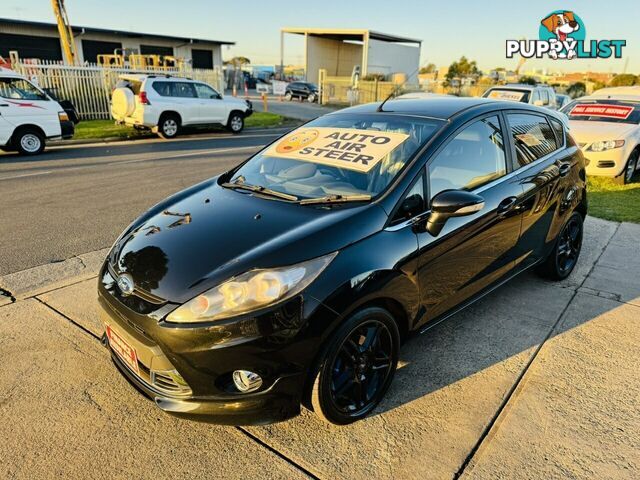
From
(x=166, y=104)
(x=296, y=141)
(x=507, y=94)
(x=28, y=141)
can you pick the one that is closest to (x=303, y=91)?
(x=166, y=104)

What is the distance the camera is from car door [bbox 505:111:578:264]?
365 centimetres

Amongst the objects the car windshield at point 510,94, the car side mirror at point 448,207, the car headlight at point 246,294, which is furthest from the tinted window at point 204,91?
the car headlight at point 246,294

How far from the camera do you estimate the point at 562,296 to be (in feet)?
13.9

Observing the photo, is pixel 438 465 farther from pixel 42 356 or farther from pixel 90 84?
pixel 90 84

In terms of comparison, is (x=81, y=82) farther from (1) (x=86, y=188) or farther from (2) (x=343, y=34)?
(2) (x=343, y=34)

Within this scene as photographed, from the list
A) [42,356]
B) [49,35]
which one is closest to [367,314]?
[42,356]

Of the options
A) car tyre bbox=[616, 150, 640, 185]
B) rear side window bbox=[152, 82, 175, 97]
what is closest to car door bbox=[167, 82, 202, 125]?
rear side window bbox=[152, 82, 175, 97]

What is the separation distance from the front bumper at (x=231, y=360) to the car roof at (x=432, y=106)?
180 cm

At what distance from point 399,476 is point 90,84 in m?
18.3

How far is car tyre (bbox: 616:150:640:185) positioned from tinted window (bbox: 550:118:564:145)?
5664 millimetres

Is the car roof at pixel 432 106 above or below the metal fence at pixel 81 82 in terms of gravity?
above

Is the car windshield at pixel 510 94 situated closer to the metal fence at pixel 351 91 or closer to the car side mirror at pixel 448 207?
the car side mirror at pixel 448 207

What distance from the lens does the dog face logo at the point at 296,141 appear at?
11.6 feet

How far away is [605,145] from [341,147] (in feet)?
25.3
